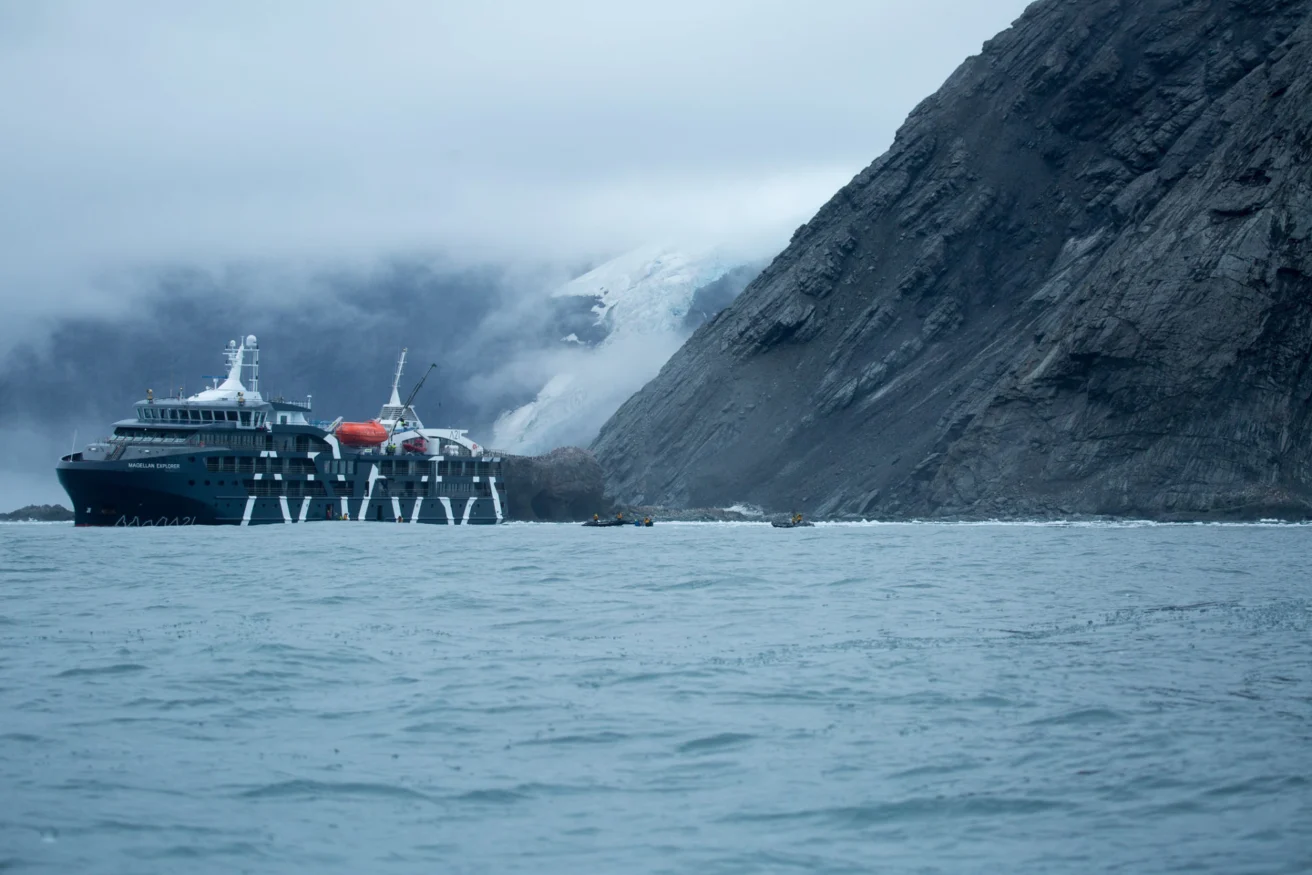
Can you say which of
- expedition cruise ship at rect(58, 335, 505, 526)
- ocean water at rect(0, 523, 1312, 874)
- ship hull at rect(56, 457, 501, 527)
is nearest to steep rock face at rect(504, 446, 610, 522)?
expedition cruise ship at rect(58, 335, 505, 526)

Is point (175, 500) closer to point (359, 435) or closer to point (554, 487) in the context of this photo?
point (359, 435)

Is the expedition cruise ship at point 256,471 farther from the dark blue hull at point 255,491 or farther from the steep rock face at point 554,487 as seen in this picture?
the steep rock face at point 554,487

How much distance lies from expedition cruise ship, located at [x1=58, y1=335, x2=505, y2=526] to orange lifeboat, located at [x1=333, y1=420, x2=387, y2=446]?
87 mm

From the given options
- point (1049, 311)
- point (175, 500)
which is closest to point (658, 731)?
point (175, 500)

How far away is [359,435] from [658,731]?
10002cm

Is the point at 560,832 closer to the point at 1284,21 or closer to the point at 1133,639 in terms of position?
the point at 1133,639

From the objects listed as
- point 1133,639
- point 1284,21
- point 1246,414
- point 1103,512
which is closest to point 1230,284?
point 1246,414

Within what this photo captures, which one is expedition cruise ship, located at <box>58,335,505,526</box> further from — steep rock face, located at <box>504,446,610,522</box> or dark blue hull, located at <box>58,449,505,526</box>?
steep rock face, located at <box>504,446,610,522</box>

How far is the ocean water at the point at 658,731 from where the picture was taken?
53.6 feet

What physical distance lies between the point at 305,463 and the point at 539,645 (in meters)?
81.6

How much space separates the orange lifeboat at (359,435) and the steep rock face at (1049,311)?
162 feet

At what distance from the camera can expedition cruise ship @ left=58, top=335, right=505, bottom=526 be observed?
324 feet

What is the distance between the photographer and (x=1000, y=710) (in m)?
23.2

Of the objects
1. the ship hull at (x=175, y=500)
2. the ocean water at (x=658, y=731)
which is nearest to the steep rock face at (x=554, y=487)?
the ship hull at (x=175, y=500)
